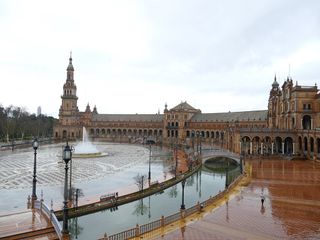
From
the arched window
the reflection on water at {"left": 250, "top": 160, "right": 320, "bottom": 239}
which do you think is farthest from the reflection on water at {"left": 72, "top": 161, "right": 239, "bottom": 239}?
the arched window

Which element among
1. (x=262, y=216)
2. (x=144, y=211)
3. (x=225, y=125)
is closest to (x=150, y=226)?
(x=262, y=216)

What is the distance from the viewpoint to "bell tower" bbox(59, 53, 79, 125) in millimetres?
139000

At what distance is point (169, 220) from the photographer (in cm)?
2405

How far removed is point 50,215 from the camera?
2014 cm

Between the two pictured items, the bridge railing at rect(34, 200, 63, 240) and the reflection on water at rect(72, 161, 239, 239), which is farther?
the reflection on water at rect(72, 161, 239, 239)

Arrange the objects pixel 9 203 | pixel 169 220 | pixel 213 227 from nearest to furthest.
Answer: pixel 213 227
pixel 169 220
pixel 9 203

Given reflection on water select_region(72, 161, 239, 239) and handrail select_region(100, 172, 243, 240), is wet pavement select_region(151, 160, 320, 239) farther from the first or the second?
reflection on water select_region(72, 161, 239, 239)

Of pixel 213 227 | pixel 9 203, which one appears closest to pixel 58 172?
pixel 9 203

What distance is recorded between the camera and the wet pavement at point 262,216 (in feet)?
69.8

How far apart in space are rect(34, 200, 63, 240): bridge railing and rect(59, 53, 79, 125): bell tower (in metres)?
121

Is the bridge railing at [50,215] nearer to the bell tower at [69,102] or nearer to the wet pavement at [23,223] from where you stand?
the wet pavement at [23,223]

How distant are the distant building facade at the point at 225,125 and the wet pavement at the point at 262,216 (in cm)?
2734

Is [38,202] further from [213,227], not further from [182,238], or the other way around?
[213,227]

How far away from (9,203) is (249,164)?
37361mm
